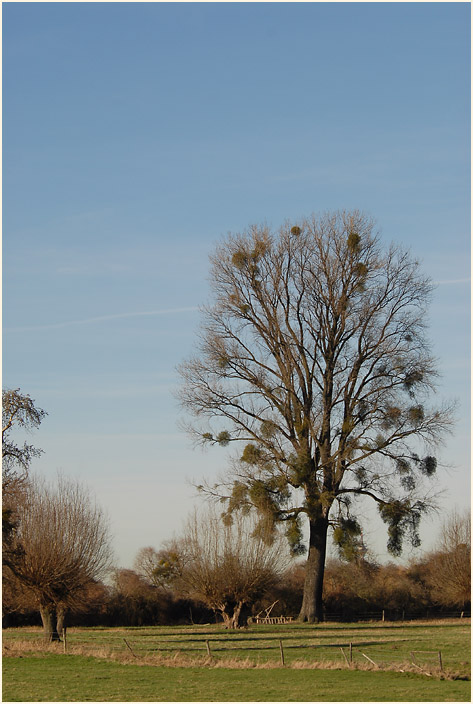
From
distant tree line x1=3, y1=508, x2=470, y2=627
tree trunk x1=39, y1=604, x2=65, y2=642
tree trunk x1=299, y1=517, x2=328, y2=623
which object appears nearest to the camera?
tree trunk x1=39, y1=604, x2=65, y2=642

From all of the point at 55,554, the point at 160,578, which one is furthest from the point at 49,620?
the point at 160,578

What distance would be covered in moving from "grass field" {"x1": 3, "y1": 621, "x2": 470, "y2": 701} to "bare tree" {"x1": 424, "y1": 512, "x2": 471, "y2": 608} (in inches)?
707

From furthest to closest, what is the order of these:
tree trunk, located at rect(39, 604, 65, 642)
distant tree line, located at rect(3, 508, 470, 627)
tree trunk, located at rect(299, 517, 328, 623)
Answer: distant tree line, located at rect(3, 508, 470, 627) → tree trunk, located at rect(299, 517, 328, 623) → tree trunk, located at rect(39, 604, 65, 642)

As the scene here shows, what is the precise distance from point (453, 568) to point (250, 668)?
29.1 metres

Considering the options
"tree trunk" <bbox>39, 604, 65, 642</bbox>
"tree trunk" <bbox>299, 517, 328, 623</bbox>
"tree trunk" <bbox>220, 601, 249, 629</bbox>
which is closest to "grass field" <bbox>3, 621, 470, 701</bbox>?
"tree trunk" <bbox>39, 604, 65, 642</bbox>

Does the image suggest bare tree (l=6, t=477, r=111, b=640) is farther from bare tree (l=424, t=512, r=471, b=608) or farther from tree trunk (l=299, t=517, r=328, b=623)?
bare tree (l=424, t=512, r=471, b=608)

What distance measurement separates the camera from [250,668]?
20516 mm

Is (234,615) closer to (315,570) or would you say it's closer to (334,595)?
(315,570)

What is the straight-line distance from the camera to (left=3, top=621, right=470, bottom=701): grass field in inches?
667

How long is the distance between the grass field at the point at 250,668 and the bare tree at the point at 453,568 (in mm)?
17963

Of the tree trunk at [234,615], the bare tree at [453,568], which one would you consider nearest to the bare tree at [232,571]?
the tree trunk at [234,615]

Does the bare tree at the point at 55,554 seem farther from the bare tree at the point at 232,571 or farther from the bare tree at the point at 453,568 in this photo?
the bare tree at the point at 453,568

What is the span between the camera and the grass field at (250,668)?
55.6 ft

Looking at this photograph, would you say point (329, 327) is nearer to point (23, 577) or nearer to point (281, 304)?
point (281, 304)
